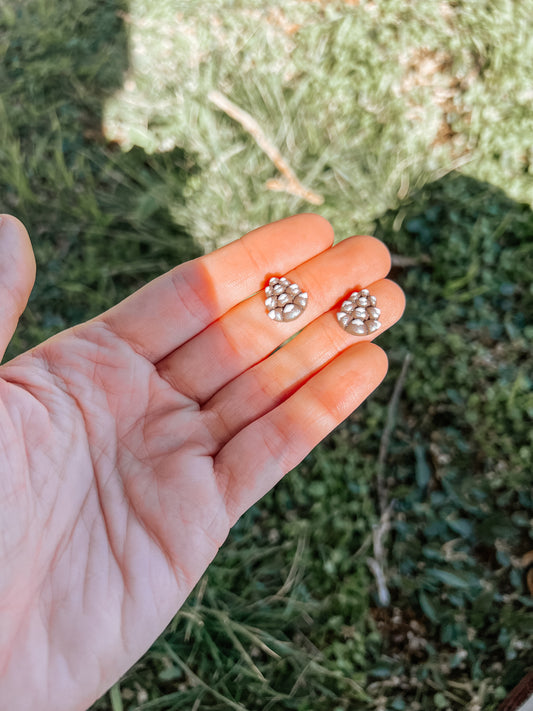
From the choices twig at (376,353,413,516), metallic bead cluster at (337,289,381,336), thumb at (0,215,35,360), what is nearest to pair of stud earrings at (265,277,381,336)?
metallic bead cluster at (337,289,381,336)

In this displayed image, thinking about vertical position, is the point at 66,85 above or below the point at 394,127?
above

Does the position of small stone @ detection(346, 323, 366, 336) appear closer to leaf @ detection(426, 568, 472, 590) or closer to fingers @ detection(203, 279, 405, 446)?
fingers @ detection(203, 279, 405, 446)

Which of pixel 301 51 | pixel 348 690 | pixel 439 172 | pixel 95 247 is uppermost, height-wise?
pixel 301 51

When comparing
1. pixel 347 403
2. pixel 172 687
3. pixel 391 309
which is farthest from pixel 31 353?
pixel 172 687

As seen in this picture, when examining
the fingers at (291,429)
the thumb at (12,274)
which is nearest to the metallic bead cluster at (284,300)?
the fingers at (291,429)

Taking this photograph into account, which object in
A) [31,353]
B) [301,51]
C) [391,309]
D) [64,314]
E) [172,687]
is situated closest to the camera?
[31,353]

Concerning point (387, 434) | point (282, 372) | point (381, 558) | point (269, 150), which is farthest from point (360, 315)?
point (269, 150)

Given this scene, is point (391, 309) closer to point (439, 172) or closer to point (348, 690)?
point (439, 172)
